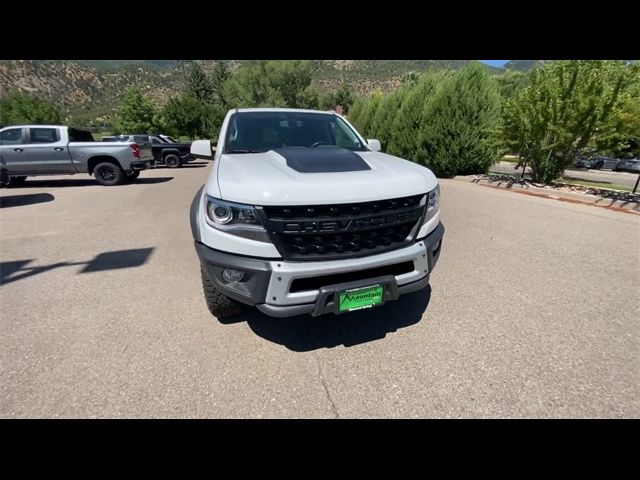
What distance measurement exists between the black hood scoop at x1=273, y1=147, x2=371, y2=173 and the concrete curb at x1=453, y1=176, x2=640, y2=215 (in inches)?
308

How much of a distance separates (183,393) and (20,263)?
366cm

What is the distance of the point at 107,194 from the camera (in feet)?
28.6

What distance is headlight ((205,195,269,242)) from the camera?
6.25ft

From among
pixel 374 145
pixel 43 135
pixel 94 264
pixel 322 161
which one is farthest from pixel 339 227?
pixel 43 135

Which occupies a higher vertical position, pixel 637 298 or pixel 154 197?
pixel 637 298

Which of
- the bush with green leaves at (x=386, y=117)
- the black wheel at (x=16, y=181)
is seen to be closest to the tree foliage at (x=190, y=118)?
the bush with green leaves at (x=386, y=117)

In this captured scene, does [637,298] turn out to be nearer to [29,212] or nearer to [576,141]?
[576,141]

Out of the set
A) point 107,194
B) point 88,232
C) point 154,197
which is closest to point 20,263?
point 88,232

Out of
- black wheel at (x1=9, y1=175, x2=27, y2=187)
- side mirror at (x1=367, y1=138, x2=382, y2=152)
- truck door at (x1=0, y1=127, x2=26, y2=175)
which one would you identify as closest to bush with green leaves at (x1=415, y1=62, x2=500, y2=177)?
side mirror at (x1=367, y1=138, x2=382, y2=152)

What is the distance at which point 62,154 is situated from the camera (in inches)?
373

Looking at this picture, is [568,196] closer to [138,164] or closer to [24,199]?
[138,164]

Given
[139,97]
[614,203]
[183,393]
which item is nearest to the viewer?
[183,393]

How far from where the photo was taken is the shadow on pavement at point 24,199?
7.37 m
